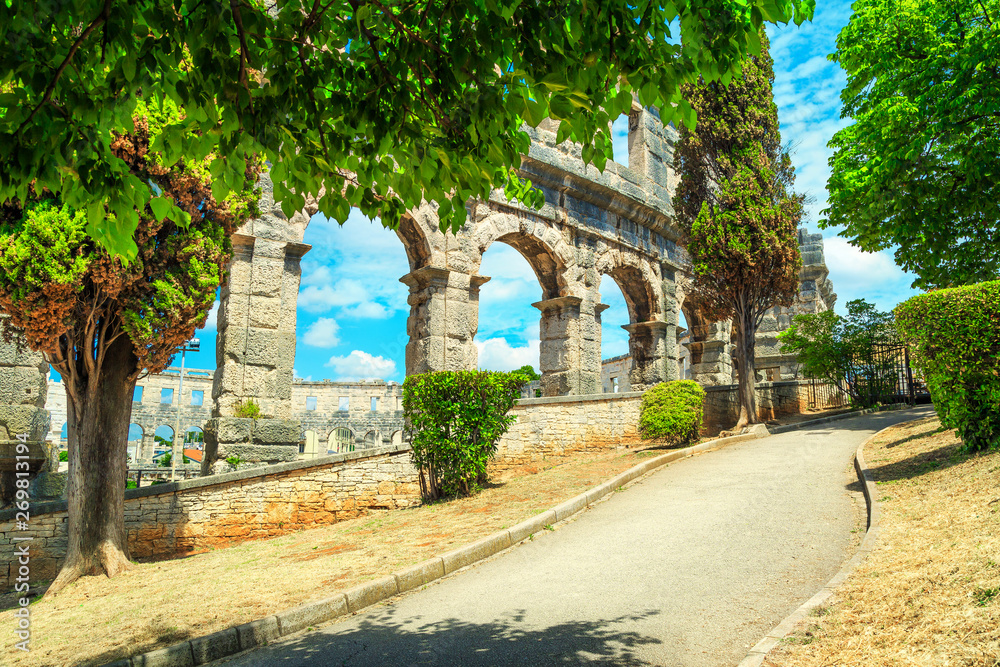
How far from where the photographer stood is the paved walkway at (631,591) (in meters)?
3.58

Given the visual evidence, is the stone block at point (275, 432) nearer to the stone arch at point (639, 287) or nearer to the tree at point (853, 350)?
the stone arch at point (639, 287)

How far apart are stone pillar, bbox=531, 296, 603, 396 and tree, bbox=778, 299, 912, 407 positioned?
6162mm

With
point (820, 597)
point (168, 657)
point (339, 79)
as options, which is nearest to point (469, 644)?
point (168, 657)

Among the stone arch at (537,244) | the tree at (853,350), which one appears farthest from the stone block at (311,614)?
the tree at (853,350)

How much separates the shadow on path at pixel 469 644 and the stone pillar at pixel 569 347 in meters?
9.87

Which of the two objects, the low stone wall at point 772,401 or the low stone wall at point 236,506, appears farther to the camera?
the low stone wall at point 772,401

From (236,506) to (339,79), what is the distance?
6.32 metres

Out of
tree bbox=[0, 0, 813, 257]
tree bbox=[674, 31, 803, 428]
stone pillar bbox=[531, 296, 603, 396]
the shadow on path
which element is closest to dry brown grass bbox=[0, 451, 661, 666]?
the shadow on path

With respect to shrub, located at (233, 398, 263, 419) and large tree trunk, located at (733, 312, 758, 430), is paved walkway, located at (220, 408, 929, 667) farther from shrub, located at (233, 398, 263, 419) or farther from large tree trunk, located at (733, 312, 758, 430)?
large tree trunk, located at (733, 312, 758, 430)

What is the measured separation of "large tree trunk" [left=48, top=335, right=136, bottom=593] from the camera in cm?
614

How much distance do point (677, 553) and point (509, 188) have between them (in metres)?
3.43

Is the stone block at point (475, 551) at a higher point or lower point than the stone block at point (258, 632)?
higher

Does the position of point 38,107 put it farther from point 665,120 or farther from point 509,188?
point 665,120

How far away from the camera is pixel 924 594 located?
3354 mm
